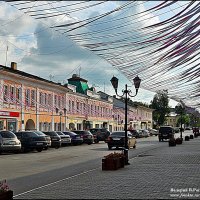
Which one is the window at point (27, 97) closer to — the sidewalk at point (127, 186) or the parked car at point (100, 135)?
the parked car at point (100, 135)

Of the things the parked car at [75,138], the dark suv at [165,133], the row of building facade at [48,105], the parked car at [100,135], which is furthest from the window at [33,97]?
the dark suv at [165,133]

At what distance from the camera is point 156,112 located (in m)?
148

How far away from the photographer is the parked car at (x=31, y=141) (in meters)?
29.8

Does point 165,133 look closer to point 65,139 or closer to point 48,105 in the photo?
point 48,105

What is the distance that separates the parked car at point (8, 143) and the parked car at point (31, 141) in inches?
62.8

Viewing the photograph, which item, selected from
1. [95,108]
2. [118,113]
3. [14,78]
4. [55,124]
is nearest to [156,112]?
[118,113]

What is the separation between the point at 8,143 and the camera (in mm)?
27266

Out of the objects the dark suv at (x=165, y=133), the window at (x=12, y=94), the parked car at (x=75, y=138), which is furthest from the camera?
the dark suv at (x=165, y=133)

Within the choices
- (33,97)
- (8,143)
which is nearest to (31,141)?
(8,143)

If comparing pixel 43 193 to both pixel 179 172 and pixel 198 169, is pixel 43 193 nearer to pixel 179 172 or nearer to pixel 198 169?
pixel 179 172

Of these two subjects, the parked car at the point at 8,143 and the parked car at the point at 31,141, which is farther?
the parked car at the point at 31,141

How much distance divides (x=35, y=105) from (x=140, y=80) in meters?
35.1

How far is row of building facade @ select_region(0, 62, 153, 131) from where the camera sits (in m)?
44.1

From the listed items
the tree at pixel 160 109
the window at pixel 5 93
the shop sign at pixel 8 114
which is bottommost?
the shop sign at pixel 8 114
